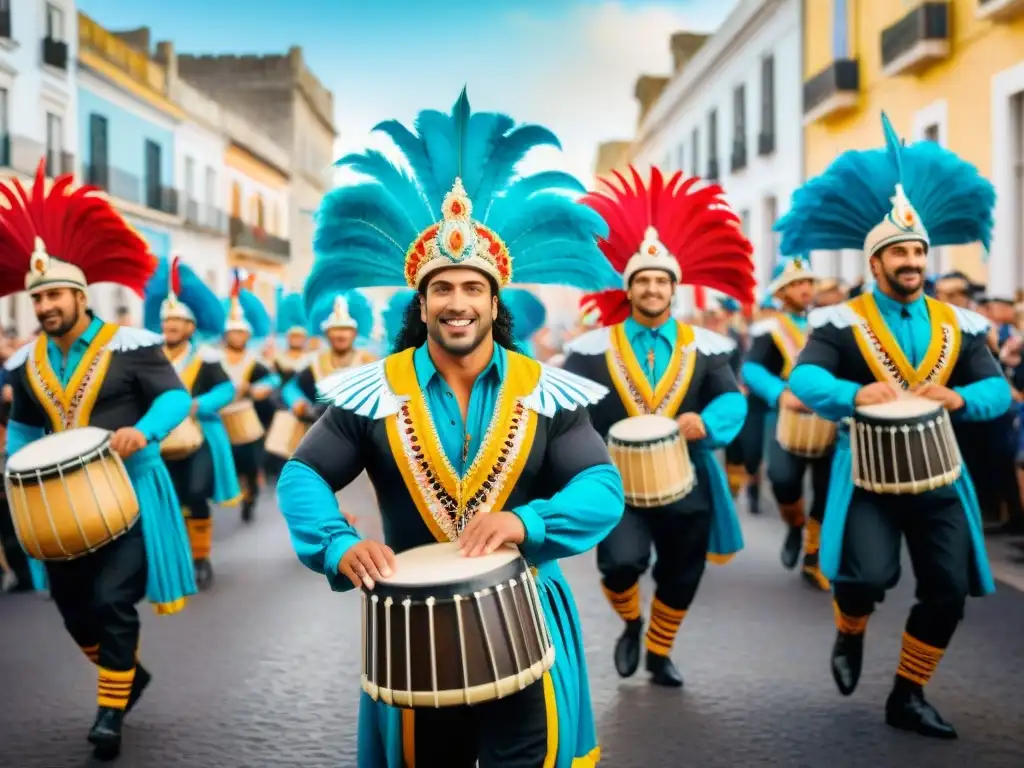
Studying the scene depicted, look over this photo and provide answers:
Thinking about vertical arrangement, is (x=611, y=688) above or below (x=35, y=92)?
below

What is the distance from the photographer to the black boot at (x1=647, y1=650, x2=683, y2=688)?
6.27 metres

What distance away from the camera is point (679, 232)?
6750 mm

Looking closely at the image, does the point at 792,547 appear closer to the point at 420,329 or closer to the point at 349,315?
the point at 349,315

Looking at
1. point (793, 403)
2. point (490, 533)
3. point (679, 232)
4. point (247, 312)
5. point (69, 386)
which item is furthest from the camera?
point (247, 312)

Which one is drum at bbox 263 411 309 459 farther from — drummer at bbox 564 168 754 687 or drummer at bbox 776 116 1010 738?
drummer at bbox 776 116 1010 738

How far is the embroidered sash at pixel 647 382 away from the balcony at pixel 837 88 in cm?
1662

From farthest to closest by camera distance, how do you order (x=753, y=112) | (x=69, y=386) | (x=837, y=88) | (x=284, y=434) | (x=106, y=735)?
(x=753, y=112) < (x=837, y=88) < (x=284, y=434) < (x=69, y=386) < (x=106, y=735)

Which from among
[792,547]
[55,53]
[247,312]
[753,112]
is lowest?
[792,547]

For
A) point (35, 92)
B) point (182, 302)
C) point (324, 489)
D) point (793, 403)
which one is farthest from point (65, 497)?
point (35, 92)

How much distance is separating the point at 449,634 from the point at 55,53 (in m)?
27.4

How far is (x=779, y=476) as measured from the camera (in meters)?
9.01

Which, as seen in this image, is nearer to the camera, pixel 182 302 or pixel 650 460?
pixel 650 460

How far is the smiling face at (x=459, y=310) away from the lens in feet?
12.2

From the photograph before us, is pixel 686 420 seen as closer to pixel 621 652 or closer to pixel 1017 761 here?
pixel 621 652
